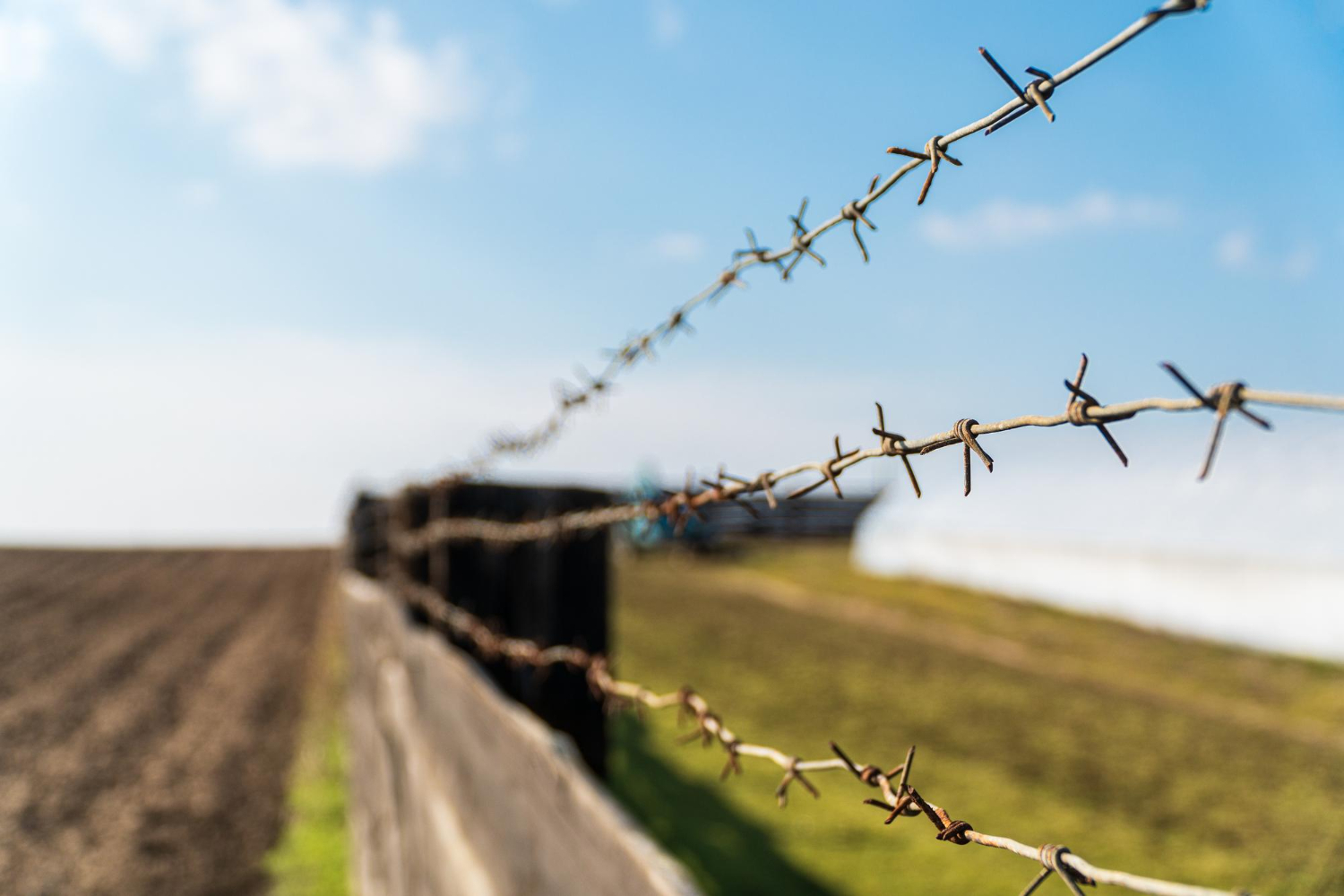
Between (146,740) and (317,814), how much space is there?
3.59 m

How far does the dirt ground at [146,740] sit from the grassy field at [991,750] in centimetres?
275

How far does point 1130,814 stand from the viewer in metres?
5.89

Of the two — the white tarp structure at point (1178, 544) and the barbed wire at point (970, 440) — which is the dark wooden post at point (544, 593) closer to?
the barbed wire at point (970, 440)

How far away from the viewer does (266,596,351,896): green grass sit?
556 cm

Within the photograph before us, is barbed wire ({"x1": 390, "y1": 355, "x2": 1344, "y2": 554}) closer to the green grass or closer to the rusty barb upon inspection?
the rusty barb

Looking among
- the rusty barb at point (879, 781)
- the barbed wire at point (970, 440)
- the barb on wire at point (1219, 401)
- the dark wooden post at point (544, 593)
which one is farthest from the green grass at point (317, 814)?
the barb on wire at point (1219, 401)

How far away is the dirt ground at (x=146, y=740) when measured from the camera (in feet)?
20.1

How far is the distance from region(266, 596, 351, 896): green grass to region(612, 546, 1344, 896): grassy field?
174 centimetres

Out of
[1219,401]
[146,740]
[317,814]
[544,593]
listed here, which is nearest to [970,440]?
[1219,401]

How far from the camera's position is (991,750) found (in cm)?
708

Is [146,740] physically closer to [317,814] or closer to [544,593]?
[317,814]

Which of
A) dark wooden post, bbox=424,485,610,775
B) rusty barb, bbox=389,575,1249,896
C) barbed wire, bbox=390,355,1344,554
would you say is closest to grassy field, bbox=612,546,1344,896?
dark wooden post, bbox=424,485,610,775

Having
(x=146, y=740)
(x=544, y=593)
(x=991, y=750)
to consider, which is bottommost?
(x=146, y=740)

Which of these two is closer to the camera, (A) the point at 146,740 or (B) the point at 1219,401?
(B) the point at 1219,401
